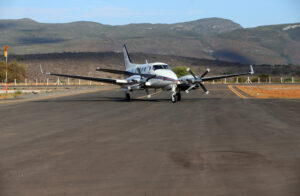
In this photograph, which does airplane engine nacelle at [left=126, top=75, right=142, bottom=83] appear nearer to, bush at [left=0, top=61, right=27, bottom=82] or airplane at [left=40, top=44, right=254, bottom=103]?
airplane at [left=40, top=44, right=254, bottom=103]

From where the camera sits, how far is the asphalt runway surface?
7.36 metres

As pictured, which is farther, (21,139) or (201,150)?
(21,139)

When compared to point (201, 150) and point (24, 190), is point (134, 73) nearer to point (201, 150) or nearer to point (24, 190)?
point (201, 150)

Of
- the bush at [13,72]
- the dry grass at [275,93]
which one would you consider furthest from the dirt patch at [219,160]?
the bush at [13,72]

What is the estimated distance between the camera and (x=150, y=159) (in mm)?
9914

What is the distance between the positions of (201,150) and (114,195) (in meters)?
4.59

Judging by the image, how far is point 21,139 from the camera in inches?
523

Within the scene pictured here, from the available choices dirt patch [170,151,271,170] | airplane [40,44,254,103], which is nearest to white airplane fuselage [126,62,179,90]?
airplane [40,44,254,103]

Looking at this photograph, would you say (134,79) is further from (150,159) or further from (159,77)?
(150,159)

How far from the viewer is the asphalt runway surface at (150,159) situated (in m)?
7.36

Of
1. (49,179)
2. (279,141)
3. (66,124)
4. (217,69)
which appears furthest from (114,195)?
(217,69)

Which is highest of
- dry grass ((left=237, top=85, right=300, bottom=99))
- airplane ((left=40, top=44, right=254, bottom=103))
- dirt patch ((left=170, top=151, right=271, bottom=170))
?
airplane ((left=40, top=44, right=254, bottom=103))

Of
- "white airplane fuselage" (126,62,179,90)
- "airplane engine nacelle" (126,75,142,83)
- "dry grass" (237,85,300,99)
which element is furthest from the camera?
"dry grass" (237,85,300,99)

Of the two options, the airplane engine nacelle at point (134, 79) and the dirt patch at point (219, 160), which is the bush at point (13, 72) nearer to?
the airplane engine nacelle at point (134, 79)
